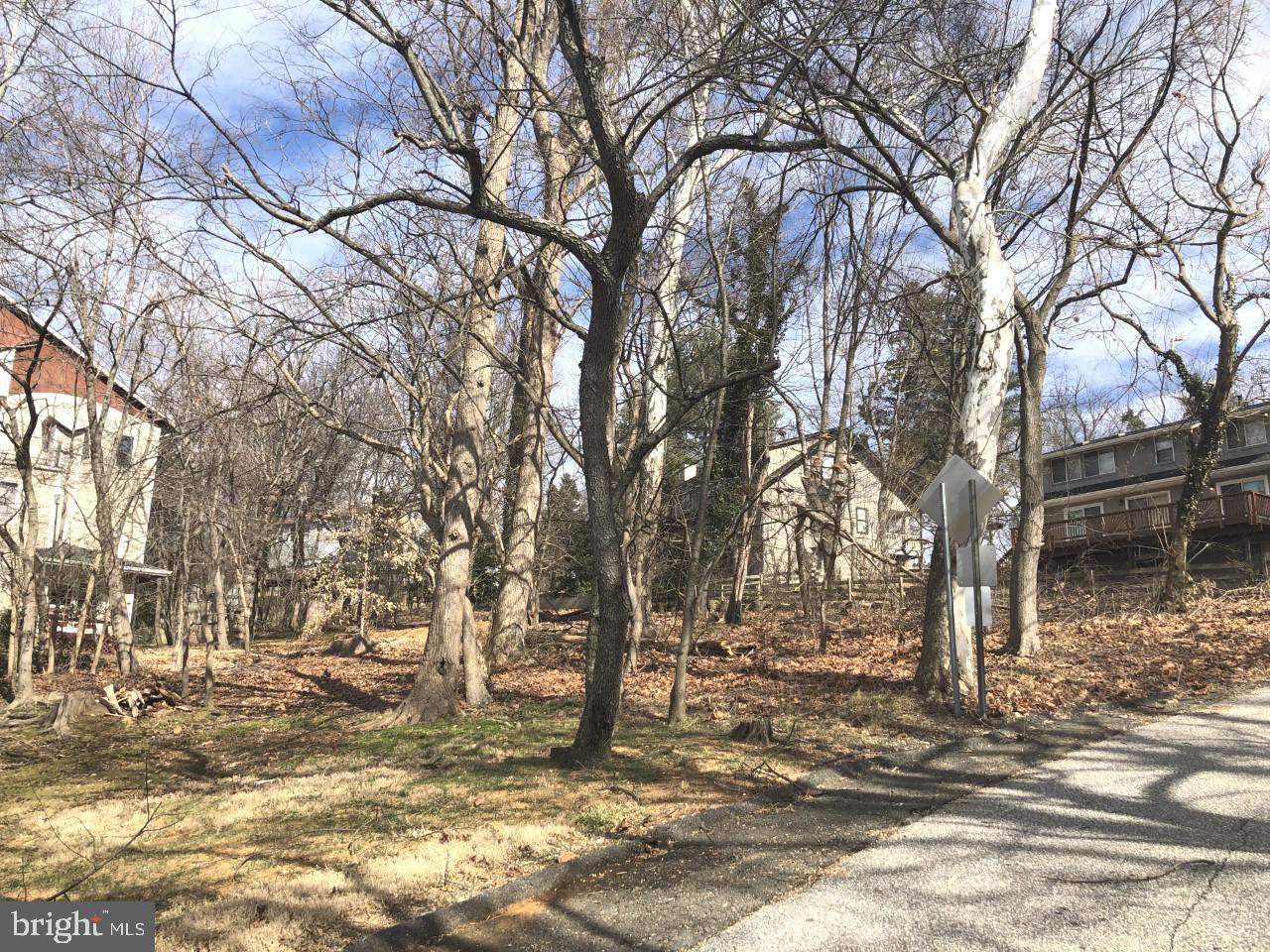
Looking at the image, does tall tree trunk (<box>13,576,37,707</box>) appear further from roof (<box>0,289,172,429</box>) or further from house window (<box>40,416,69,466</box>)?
house window (<box>40,416,69,466</box>)

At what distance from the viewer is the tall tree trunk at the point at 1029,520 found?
42.0 feet

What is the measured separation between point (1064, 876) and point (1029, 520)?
978 centimetres

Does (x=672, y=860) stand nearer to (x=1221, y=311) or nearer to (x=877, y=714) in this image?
(x=877, y=714)

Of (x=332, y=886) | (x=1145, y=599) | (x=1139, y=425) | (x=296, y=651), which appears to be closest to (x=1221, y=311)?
(x=1145, y=599)

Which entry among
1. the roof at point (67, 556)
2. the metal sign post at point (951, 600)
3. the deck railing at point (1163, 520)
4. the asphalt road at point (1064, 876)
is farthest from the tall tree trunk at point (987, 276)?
the deck railing at point (1163, 520)

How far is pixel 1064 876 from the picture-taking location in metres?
4.55

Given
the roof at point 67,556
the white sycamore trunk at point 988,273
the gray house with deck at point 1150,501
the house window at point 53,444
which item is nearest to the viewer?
the white sycamore trunk at point 988,273

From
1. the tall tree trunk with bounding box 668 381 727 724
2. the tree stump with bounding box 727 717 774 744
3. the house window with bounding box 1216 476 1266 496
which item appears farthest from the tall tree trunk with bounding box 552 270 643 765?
the house window with bounding box 1216 476 1266 496

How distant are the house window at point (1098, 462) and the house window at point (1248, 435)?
465 centimetres

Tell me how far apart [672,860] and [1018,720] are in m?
5.23

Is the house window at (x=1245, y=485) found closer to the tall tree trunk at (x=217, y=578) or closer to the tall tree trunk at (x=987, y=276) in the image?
the tall tree trunk at (x=987, y=276)

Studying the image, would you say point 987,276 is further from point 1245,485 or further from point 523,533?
point 1245,485

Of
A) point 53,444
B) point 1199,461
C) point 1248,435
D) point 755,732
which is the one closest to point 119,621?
point 53,444

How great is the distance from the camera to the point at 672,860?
5.22m
